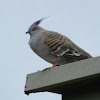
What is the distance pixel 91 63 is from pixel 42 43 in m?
0.96

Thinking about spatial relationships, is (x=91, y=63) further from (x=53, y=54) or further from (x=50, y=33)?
(x=50, y=33)

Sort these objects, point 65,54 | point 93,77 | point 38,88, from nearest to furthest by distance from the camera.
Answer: point 93,77
point 38,88
point 65,54

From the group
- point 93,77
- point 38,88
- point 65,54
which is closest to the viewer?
point 93,77

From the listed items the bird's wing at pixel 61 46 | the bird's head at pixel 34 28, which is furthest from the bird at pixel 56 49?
the bird's head at pixel 34 28

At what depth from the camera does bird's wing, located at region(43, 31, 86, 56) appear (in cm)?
356

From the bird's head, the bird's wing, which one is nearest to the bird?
the bird's wing

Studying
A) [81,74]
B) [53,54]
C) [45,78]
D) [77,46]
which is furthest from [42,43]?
[81,74]

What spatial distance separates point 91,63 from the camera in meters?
2.81

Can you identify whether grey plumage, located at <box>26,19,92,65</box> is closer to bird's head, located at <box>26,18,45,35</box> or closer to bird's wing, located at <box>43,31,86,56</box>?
bird's wing, located at <box>43,31,86,56</box>

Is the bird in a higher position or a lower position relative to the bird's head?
lower

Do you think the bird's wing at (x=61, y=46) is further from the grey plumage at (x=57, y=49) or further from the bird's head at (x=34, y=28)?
the bird's head at (x=34, y=28)

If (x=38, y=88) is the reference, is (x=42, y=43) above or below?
above

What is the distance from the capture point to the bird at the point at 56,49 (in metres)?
3.56

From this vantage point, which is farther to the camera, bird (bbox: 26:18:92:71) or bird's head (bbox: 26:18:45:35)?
bird's head (bbox: 26:18:45:35)
